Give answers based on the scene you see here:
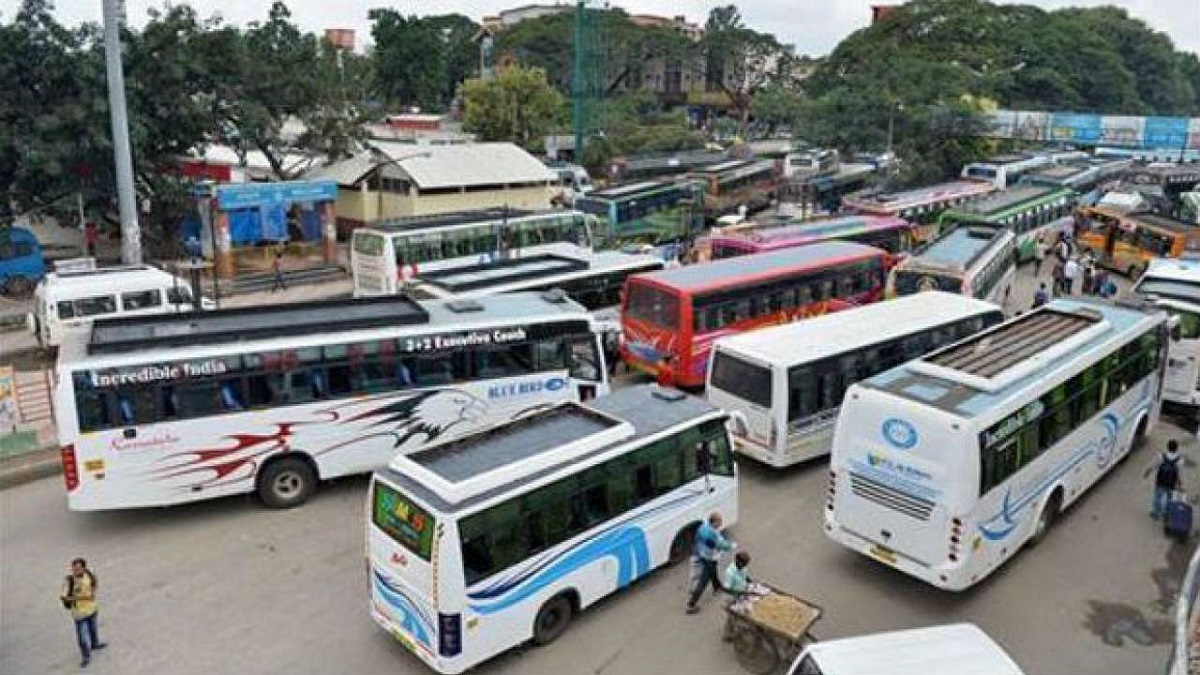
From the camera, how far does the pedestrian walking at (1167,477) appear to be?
13906mm

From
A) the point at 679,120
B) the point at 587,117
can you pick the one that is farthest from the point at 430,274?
the point at 679,120

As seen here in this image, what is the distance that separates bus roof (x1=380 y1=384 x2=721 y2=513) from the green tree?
48.5m

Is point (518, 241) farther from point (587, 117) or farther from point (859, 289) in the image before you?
point (587, 117)

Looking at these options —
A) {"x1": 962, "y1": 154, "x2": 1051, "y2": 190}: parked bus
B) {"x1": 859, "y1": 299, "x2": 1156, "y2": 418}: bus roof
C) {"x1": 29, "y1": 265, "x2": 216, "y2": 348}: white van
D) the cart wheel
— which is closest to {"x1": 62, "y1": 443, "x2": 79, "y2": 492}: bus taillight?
the cart wheel

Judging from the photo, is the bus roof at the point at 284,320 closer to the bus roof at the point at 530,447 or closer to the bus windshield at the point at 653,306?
the bus windshield at the point at 653,306

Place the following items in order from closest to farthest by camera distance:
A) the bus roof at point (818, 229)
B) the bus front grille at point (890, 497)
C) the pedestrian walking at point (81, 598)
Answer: the pedestrian walking at point (81, 598)
the bus front grille at point (890, 497)
the bus roof at point (818, 229)

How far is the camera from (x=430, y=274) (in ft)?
74.0

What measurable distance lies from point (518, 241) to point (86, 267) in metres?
12.4

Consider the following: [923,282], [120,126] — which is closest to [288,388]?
[120,126]

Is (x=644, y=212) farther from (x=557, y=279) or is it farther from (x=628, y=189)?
(x=557, y=279)

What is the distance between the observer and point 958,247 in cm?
2656

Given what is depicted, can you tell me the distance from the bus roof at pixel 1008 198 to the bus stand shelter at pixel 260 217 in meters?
23.0

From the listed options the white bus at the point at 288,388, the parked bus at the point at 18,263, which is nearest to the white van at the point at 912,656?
the white bus at the point at 288,388

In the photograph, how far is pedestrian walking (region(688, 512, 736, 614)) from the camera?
11.4 m
